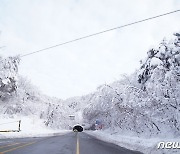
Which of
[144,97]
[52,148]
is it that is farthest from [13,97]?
[52,148]

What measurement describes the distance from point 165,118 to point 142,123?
5.63 m

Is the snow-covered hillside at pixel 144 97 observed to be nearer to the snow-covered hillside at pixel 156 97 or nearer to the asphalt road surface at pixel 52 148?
the snow-covered hillside at pixel 156 97

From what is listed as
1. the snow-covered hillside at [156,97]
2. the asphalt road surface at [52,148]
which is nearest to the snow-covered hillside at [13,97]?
the snow-covered hillside at [156,97]

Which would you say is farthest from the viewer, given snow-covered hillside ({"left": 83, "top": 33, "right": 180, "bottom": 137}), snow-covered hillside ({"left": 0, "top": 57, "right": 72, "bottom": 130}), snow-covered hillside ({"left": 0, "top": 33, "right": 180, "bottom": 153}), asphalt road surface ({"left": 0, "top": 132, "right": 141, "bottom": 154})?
snow-covered hillside ({"left": 0, "top": 57, "right": 72, "bottom": 130})

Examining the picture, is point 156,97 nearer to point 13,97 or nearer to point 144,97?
point 144,97

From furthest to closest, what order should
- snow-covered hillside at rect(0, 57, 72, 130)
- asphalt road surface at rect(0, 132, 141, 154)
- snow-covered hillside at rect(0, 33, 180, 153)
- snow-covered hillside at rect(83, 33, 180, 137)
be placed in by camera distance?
snow-covered hillside at rect(0, 57, 72, 130), snow-covered hillside at rect(0, 33, 180, 153), snow-covered hillside at rect(83, 33, 180, 137), asphalt road surface at rect(0, 132, 141, 154)

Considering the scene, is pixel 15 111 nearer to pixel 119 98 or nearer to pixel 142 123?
pixel 119 98

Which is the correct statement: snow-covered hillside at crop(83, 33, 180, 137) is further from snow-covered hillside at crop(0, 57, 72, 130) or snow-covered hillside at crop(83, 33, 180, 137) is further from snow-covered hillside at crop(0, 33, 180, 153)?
snow-covered hillside at crop(0, 57, 72, 130)

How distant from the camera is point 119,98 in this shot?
32844mm

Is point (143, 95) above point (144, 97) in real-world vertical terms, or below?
above

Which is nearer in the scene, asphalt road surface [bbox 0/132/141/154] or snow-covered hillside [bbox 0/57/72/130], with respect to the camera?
asphalt road surface [bbox 0/132/141/154]

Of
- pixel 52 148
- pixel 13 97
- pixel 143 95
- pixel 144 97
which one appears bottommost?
pixel 52 148

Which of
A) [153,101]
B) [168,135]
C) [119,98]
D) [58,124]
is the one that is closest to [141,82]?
[119,98]

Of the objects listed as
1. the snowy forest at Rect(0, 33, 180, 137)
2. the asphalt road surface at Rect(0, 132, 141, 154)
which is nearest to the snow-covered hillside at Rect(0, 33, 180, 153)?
the snowy forest at Rect(0, 33, 180, 137)
